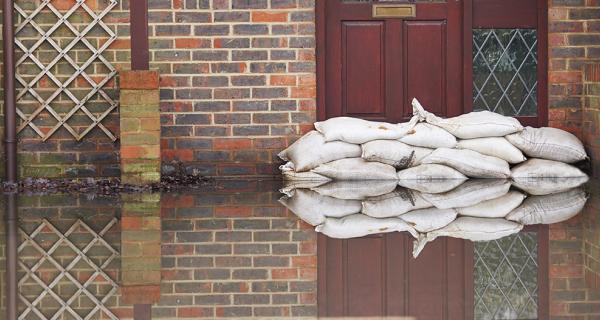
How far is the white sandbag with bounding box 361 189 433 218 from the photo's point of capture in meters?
8.92

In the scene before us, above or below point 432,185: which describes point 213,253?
below

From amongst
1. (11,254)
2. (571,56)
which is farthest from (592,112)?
(11,254)

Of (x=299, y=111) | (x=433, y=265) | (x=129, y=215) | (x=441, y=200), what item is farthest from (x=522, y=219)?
(x=299, y=111)

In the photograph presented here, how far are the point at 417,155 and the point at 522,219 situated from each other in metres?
2.52

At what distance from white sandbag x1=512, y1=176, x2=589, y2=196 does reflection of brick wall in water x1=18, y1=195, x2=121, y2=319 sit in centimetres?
311

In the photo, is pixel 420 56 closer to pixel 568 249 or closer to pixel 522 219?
pixel 522 219

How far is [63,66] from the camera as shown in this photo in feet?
37.3

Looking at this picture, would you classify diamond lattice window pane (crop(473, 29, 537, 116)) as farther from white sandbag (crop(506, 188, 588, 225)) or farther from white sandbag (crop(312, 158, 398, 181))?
white sandbag (crop(506, 188, 588, 225))

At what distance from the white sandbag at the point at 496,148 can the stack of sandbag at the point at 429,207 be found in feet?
0.66

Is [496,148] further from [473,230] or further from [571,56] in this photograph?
[473,230]

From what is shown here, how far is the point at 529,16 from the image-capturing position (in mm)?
11898

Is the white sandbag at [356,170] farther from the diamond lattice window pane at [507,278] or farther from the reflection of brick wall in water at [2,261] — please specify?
the diamond lattice window pane at [507,278]

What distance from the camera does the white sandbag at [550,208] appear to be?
8.59m

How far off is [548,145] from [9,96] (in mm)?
4352
